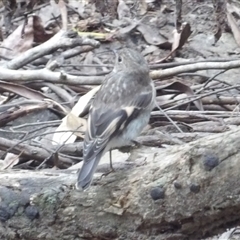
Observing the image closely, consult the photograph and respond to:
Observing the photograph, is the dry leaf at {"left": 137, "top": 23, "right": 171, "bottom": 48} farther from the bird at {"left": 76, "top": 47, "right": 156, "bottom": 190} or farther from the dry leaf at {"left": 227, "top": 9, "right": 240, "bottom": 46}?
the bird at {"left": 76, "top": 47, "right": 156, "bottom": 190}

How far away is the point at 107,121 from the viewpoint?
15.0 ft

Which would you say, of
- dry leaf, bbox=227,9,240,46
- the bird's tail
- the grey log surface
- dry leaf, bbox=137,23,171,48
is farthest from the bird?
dry leaf, bbox=227,9,240,46

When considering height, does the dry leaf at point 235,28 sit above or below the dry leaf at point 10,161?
below

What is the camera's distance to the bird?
4218 mm

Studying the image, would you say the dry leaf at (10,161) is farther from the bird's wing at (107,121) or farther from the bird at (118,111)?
the bird's wing at (107,121)

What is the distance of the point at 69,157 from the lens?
18.0ft

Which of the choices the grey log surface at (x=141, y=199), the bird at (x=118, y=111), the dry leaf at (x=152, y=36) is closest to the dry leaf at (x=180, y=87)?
the bird at (x=118, y=111)

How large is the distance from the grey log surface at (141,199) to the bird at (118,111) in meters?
0.14

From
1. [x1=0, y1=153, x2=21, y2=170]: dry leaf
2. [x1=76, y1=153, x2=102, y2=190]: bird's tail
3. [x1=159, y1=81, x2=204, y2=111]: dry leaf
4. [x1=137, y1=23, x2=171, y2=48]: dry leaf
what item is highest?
[x1=76, y1=153, x2=102, y2=190]: bird's tail

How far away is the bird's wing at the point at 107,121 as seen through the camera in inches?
168

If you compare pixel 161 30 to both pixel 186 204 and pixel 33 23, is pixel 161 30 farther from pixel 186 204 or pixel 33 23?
pixel 186 204

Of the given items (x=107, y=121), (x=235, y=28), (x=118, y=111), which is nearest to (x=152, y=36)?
(x=235, y=28)

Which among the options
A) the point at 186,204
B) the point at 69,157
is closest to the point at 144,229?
the point at 186,204

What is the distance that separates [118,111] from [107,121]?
20 cm
